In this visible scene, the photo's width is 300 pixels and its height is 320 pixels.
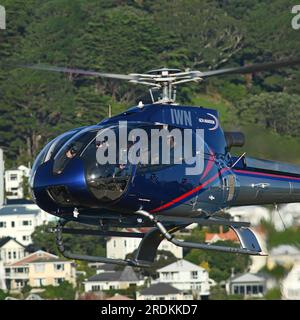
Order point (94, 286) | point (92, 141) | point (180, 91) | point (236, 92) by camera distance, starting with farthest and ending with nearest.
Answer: point (236, 92) → point (180, 91) → point (94, 286) → point (92, 141)

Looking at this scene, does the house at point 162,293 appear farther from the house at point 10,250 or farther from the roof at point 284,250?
the roof at point 284,250

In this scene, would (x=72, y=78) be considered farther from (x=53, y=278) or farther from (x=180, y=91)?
(x=53, y=278)

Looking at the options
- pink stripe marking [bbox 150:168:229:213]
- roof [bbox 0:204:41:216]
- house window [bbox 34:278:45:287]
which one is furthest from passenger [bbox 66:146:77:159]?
roof [bbox 0:204:41:216]

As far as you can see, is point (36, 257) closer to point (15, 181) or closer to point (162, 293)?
point (162, 293)

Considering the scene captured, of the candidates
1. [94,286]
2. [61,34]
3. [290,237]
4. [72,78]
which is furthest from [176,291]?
[61,34]

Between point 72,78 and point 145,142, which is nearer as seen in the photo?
point 145,142

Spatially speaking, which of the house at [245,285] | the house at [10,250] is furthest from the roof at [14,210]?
the house at [245,285]
